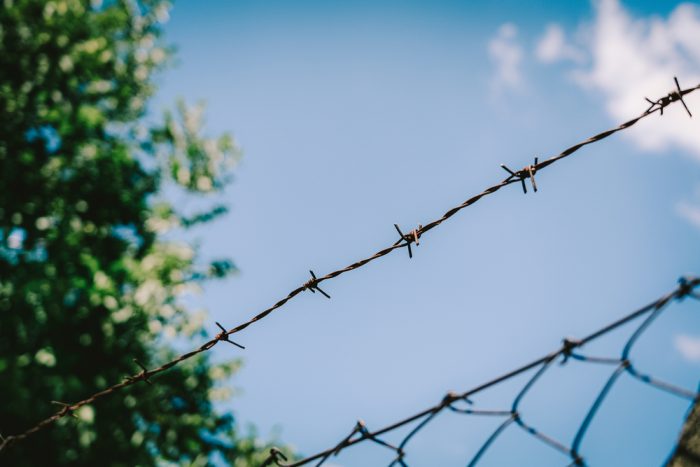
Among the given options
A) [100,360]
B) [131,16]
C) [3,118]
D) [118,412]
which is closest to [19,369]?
[100,360]

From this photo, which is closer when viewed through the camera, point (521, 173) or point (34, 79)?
point (521, 173)

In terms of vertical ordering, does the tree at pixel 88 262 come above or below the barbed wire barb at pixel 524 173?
above

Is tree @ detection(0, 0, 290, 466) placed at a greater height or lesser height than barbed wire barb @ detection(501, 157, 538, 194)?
greater

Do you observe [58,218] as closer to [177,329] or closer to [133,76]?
[177,329]

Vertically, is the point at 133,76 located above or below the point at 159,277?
above

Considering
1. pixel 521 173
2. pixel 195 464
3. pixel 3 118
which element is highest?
pixel 3 118

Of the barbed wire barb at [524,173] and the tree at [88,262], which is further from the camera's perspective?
the tree at [88,262]

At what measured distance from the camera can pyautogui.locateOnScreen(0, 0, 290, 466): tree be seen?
388 cm

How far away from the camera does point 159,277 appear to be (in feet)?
13.5

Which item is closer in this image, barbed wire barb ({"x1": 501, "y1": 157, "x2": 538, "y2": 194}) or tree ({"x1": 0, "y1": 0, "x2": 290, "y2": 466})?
barbed wire barb ({"x1": 501, "y1": 157, "x2": 538, "y2": 194})

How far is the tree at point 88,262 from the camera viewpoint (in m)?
3.88

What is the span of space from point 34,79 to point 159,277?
138 inches

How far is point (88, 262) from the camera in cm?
392

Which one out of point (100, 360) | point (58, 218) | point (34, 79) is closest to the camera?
point (100, 360)
